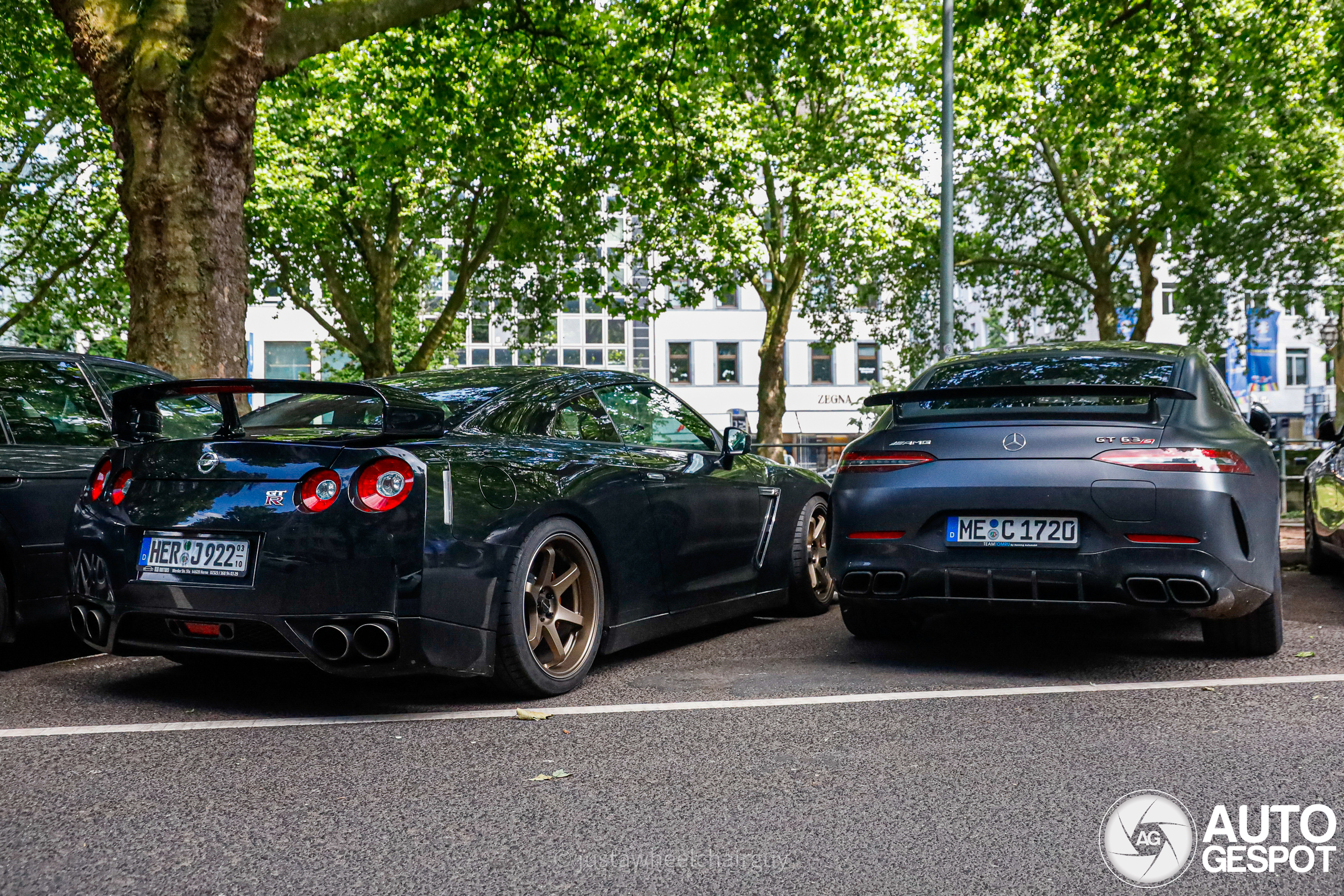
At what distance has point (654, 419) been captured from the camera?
6.54 m

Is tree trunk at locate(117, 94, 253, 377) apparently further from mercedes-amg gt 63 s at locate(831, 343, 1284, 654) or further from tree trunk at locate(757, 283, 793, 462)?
tree trunk at locate(757, 283, 793, 462)

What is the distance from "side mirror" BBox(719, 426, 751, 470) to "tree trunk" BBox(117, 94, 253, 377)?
495cm

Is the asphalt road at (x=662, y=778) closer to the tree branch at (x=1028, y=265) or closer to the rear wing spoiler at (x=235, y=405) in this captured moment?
the rear wing spoiler at (x=235, y=405)

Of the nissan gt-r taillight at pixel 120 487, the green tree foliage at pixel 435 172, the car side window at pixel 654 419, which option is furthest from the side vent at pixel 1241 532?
→ the green tree foliage at pixel 435 172

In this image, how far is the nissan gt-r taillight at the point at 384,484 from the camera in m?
4.66

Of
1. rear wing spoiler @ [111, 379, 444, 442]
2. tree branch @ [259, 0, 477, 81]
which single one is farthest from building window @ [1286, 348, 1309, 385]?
rear wing spoiler @ [111, 379, 444, 442]

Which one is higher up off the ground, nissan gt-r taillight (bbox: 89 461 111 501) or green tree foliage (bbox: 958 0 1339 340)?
green tree foliage (bbox: 958 0 1339 340)

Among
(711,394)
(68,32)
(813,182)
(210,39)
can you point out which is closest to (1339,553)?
(210,39)

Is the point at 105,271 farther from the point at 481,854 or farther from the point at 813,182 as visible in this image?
the point at 481,854

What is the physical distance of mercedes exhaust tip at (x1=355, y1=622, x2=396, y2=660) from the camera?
15.3 feet

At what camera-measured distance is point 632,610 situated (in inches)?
227

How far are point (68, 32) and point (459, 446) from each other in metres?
7.77

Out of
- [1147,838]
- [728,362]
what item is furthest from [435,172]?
[728,362]

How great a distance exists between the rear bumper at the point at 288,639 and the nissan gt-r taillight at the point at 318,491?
0.39 meters
